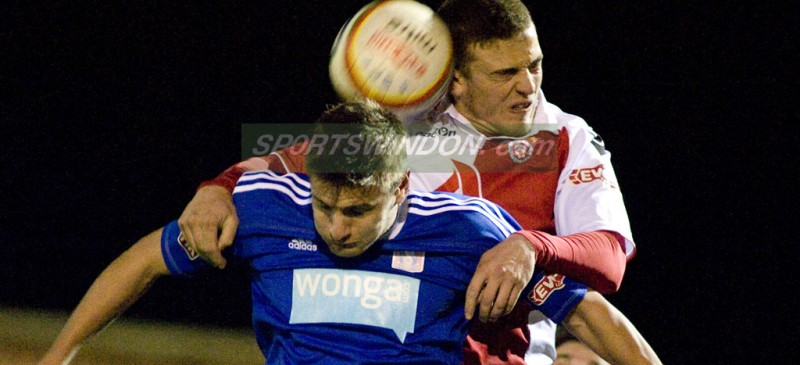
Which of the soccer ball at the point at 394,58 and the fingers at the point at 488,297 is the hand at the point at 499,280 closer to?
the fingers at the point at 488,297

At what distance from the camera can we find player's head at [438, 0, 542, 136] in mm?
2021

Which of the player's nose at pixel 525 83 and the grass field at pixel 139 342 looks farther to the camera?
the grass field at pixel 139 342

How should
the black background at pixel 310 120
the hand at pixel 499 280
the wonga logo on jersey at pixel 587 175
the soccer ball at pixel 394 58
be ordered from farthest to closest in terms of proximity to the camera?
the black background at pixel 310 120 → the wonga logo on jersey at pixel 587 175 → the soccer ball at pixel 394 58 → the hand at pixel 499 280

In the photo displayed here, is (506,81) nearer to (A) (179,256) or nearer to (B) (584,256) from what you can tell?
(B) (584,256)

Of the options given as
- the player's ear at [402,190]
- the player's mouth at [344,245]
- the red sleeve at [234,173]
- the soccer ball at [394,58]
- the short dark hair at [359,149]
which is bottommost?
the player's mouth at [344,245]

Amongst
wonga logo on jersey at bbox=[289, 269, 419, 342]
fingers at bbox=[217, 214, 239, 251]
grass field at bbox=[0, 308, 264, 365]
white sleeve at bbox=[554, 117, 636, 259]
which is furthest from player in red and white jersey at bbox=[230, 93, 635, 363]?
grass field at bbox=[0, 308, 264, 365]

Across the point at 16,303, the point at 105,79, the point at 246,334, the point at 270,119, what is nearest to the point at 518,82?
the point at 270,119

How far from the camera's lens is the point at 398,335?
159 centimetres

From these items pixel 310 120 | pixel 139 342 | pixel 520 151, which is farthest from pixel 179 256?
pixel 139 342

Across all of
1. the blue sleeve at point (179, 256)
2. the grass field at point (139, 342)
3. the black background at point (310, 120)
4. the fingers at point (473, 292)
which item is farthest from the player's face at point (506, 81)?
the grass field at point (139, 342)

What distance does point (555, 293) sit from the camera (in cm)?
160

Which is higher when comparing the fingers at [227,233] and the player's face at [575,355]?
the fingers at [227,233]

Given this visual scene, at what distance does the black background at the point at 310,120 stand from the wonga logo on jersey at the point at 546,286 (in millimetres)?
1789

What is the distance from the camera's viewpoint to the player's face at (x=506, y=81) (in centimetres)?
202
